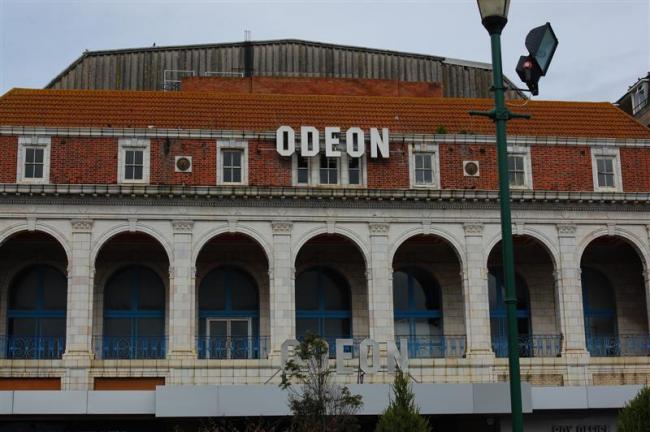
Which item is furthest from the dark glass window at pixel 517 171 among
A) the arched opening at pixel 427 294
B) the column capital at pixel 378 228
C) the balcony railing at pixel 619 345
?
the balcony railing at pixel 619 345

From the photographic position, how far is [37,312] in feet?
120

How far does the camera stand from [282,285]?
114ft

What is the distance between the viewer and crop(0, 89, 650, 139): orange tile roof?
3722 centimetres

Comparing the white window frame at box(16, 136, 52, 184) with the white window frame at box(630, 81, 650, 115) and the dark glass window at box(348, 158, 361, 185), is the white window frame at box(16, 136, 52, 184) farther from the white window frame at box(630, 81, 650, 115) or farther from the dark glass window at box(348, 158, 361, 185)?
the white window frame at box(630, 81, 650, 115)

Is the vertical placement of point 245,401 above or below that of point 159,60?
below

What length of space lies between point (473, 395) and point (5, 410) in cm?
1480

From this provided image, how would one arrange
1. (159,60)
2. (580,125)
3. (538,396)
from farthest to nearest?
(159,60)
(580,125)
(538,396)

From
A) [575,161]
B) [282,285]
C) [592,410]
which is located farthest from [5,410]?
[575,161]

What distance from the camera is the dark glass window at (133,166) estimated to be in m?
35.3

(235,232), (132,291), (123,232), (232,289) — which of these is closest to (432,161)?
(235,232)

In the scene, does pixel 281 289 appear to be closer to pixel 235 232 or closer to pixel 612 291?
pixel 235 232

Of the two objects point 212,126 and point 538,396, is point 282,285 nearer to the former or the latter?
point 212,126

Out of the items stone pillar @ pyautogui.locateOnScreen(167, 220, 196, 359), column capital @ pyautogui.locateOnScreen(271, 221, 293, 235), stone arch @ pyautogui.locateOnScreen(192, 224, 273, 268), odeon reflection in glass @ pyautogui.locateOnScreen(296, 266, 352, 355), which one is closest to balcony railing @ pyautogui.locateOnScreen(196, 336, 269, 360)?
stone pillar @ pyautogui.locateOnScreen(167, 220, 196, 359)

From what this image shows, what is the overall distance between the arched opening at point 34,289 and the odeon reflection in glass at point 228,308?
5.15 meters
